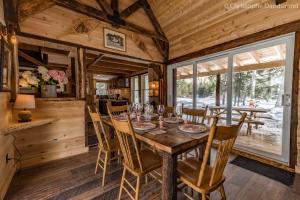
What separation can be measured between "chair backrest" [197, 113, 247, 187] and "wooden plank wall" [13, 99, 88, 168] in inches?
102

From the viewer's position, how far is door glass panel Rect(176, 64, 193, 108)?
4.11m

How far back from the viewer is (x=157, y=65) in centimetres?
478

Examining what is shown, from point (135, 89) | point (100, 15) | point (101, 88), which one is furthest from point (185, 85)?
point (101, 88)

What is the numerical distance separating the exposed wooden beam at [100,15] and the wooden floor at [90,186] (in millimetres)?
2890

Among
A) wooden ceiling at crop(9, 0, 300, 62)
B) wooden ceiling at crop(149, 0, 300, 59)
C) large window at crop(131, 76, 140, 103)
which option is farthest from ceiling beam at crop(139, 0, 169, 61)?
large window at crop(131, 76, 140, 103)

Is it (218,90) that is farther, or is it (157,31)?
(157,31)

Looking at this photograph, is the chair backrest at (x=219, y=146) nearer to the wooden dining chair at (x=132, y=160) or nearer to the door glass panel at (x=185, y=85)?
the wooden dining chair at (x=132, y=160)

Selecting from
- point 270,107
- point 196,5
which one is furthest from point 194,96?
point 196,5

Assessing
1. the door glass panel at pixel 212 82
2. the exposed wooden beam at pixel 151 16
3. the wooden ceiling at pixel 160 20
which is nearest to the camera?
the wooden ceiling at pixel 160 20

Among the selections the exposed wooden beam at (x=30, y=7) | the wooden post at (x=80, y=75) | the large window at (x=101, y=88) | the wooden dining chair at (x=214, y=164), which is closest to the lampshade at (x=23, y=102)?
the wooden post at (x=80, y=75)

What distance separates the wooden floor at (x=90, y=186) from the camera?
168 cm

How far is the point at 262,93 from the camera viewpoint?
9.34 feet

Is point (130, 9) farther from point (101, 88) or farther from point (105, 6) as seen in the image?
point (101, 88)

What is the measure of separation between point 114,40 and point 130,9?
86 cm
